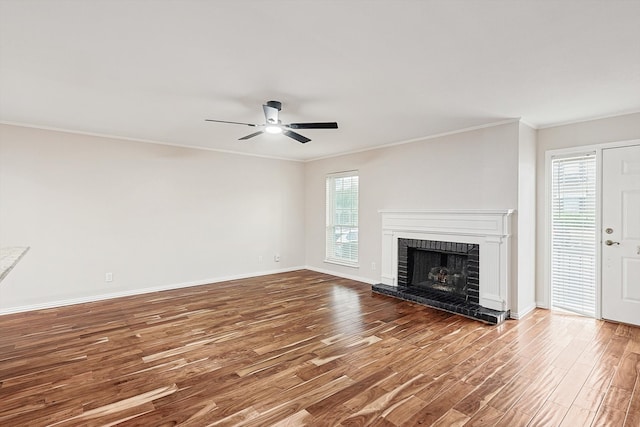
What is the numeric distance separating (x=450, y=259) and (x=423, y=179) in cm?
129

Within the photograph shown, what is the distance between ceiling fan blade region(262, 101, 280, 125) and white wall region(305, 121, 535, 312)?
270 centimetres

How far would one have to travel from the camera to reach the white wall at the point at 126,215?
4402 mm

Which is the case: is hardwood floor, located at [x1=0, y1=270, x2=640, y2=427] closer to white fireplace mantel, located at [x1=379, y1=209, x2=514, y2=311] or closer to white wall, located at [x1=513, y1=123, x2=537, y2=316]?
white wall, located at [x1=513, y1=123, x2=537, y2=316]

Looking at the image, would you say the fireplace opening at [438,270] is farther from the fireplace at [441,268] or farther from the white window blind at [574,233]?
the white window blind at [574,233]

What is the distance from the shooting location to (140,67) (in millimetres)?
2637

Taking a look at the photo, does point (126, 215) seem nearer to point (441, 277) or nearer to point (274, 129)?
point (274, 129)

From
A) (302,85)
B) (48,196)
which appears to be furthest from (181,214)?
(302,85)

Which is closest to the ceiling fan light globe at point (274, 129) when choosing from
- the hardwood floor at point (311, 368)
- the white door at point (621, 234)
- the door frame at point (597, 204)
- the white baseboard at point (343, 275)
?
the hardwood floor at point (311, 368)

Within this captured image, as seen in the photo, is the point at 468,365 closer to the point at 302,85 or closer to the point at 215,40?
the point at 302,85

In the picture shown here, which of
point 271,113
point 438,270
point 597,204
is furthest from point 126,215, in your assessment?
point 597,204

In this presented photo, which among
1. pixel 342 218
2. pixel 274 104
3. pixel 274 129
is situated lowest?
pixel 342 218

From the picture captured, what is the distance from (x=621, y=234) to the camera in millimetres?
3828

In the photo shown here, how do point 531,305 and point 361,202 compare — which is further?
point 361,202

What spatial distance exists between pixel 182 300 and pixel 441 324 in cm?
363
